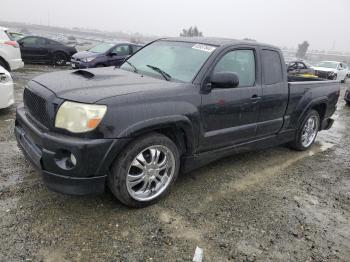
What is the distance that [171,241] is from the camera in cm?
301

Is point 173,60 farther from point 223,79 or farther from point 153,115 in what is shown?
point 153,115

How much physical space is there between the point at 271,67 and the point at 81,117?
9.43 feet

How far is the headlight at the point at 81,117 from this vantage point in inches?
114

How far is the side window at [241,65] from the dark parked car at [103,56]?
9.03 metres

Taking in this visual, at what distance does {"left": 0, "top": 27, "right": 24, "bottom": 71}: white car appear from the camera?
935 centimetres

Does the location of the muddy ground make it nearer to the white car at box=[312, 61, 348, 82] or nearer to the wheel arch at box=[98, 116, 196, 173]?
the wheel arch at box=[98, 116, 196, 173]

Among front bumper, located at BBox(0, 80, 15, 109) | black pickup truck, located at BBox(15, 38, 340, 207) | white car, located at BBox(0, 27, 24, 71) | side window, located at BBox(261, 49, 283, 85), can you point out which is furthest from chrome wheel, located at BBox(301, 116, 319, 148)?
white car, located at BBox(0, 27, 24, 71)

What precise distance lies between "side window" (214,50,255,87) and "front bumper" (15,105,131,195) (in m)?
1.67

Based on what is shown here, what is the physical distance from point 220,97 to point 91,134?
1605 mm

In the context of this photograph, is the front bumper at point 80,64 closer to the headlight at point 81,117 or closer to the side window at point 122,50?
the side window at point 122,50

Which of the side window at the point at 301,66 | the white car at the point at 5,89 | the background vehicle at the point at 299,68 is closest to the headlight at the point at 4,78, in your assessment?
the white car at the point at 5,89

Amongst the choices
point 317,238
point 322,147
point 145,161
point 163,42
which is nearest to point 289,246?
point 317,238

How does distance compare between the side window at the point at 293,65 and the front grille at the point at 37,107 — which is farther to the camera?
the side window at the point at 293,65

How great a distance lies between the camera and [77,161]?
2.89 meters
